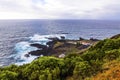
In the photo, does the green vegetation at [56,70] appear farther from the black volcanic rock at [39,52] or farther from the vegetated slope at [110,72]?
the black volcanic rock at [39,52]

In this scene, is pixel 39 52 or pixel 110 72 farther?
pixel 39 52

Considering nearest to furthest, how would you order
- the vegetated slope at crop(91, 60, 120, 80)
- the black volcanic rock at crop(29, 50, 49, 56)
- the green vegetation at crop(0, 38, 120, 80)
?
the vegetated slope at crop(91, 60, 120, 80) → the green vegetation at crop(0, 38, 120, 80) → the black volcanic rock at crop(29, 50, 49, 56)

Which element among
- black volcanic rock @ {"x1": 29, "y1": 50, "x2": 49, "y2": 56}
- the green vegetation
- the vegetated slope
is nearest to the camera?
the vegetated slope

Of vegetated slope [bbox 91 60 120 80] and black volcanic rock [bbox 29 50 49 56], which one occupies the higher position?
vegetated slope [bbox 91 60 120 80]

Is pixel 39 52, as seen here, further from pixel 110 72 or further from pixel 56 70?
pixel 110 72

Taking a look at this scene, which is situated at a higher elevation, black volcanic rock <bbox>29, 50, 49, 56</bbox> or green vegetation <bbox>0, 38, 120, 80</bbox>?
green vegetation <bbox>0, 38, 120, 80</bbox>

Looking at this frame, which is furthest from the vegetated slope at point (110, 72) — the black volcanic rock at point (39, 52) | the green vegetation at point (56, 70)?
the black volcanic rock at point (39, 52)

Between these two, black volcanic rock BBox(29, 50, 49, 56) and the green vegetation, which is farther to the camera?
black volcanic rock BBox(29, 50, 49, 56)

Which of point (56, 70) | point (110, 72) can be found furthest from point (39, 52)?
point (110, 72)

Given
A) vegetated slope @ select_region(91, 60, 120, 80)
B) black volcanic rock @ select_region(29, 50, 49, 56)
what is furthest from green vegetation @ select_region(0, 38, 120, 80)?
black volcanic rock @ select_region(29, 50, 49, 56)

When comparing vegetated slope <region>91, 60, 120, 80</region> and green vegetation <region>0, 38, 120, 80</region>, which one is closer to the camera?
vegetated slope <region>91, 60, 120, 80</region>

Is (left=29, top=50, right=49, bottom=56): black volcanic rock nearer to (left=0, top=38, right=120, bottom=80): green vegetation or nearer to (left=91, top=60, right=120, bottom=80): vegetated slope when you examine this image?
(left=0, top=38, right=120, bottom=80): green vegetation
